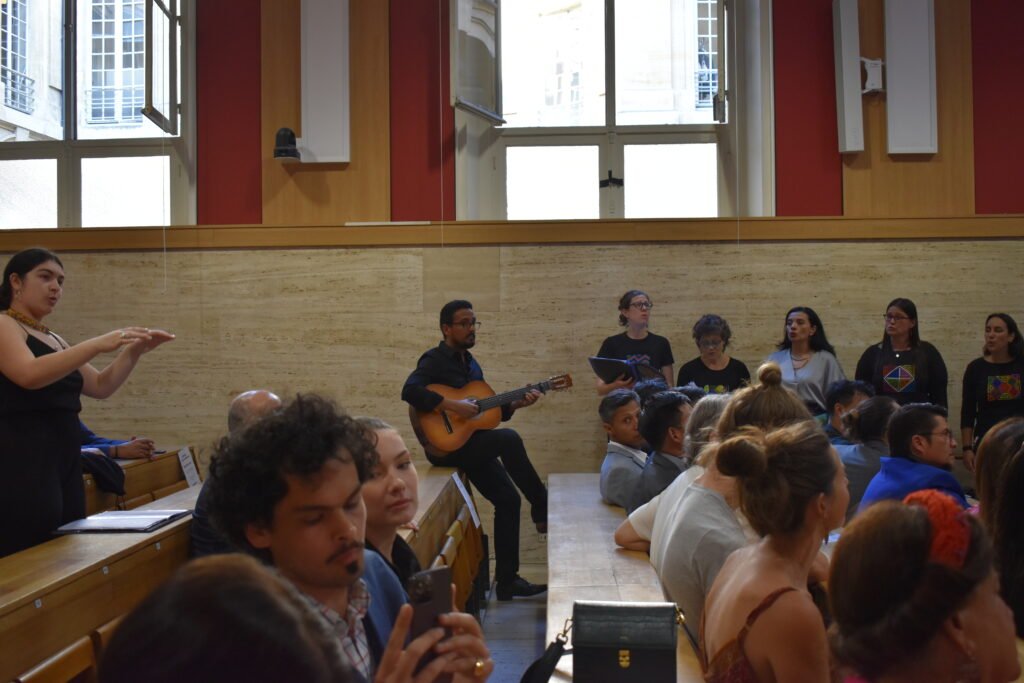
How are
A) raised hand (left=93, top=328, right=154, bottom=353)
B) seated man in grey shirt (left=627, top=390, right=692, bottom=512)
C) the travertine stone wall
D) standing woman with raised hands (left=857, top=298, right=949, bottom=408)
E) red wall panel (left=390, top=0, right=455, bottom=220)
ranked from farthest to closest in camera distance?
red wall panel (left=390, top=0, right=455, bottom=220) → the travertine stone wall → standing woman with raised hands (left=857, top=298, right=949, bottom=408) → seated man in grey shirt (left=627, top=390, right=692, bottom=512) → raised hand (left=93, top=328, right=154, bottom=353)

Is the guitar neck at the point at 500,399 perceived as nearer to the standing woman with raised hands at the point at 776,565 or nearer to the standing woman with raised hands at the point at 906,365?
the standing woman with raised hands at the point at 906,365

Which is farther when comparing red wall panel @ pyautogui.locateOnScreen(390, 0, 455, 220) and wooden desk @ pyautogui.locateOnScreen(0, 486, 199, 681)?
red wall panel @ pyautogui.locateOnScreen(390, 0, 455, 220)

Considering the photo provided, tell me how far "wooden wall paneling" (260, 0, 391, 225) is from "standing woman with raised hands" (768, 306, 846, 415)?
317cm

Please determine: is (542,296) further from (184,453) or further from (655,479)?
(655,479)

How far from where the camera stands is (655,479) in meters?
4.04

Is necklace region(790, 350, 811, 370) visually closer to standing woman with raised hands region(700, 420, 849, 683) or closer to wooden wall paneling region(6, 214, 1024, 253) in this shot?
wooden wall paneling region(6, 214, 1024, 253)

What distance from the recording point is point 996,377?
21.1ft

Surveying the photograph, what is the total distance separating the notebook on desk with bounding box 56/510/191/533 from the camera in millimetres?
3223

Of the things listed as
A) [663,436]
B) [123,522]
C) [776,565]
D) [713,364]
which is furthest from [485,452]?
[776,565]

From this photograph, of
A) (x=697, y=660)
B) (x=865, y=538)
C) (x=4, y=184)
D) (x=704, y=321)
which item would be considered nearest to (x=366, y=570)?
(x=697, y=660)

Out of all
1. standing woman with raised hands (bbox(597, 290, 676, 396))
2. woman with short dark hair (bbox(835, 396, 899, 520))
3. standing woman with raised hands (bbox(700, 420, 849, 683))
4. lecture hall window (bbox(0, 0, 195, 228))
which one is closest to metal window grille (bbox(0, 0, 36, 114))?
lecture hall window (bbox(0, 0, 195, 228))

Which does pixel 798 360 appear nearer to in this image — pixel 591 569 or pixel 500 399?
pixel 500 399

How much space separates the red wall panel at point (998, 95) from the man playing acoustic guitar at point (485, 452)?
4.09 metres

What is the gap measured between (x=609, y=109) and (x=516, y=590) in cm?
406
